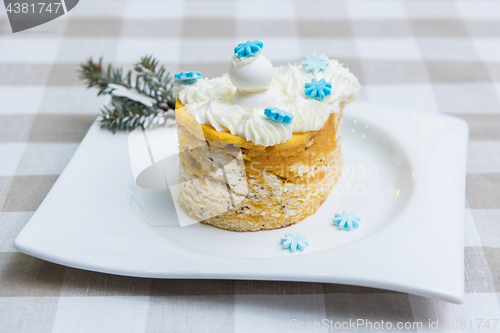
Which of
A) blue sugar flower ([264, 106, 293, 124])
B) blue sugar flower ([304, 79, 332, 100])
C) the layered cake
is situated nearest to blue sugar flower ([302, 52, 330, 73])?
the layered cake

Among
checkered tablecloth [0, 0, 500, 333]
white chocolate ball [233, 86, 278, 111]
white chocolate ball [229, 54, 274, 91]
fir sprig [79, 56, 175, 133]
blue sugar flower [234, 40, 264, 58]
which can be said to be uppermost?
blue sugar flower [234, 40, 264, 58]

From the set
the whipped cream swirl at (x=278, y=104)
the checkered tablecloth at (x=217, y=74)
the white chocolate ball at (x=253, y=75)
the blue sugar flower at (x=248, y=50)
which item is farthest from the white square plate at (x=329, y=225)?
the blue sugar flower at (x=248, y=50)

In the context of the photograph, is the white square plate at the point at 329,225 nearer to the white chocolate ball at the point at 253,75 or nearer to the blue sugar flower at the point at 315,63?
the blue sugar flower at the point at 315,63

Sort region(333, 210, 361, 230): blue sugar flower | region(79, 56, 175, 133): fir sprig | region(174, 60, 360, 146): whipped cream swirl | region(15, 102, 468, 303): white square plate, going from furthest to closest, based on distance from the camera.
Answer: region(79, 56, 175, 133): fir sprig, region(333, 210, 361, 230): blue sugar flower, region(174, 60, 360, 146): whipped cream swirl, region(15, 102, 468, 303): white square plate

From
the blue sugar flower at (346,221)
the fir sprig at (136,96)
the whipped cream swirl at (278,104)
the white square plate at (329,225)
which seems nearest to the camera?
the white square plate at (329,225)

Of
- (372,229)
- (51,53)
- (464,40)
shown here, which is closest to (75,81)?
(51,53)

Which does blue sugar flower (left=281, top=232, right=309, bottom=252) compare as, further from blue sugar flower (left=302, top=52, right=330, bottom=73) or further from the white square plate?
blue sugar flower (left=302, top=52, right=330, bottom=73)

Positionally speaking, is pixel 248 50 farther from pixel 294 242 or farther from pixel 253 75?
pixel 294 242

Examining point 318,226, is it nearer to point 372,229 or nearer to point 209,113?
point 372,229
